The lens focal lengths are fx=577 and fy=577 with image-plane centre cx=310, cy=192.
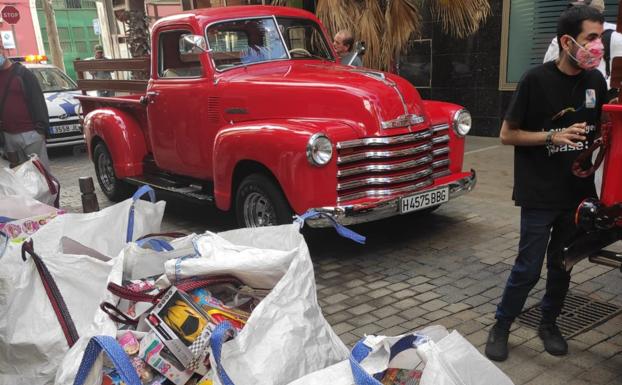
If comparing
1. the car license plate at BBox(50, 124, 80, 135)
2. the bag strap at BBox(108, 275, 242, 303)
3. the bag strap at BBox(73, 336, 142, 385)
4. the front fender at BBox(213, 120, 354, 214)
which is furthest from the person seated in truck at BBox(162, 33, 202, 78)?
the car license plate at BBox(50, 124, 80, 135)

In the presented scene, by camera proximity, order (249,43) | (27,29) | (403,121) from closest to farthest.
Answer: (403,121) → (249,43) → (27,29)

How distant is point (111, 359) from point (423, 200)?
3533 millimetres

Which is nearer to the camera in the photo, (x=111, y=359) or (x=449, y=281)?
(x=111, y=359)

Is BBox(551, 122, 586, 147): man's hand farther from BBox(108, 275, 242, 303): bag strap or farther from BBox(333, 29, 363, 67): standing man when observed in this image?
BBox(333, 29, 363, 67): standing man

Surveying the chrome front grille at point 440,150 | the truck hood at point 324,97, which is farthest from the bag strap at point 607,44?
the truck hood at point 324,97

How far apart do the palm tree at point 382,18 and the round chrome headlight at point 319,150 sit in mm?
3871

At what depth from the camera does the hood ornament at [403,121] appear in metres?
4.68

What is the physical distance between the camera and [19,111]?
6398 millimetres

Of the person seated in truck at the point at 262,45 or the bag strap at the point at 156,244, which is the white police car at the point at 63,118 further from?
the bag strap at the point at 156,244

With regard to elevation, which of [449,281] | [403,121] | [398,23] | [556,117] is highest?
[398,23]

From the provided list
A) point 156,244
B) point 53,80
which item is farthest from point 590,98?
point 53,80

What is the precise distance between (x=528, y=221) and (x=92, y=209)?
135 inches

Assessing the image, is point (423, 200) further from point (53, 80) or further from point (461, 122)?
point (53, 80)

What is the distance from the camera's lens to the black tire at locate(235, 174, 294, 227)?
4.80 metres
